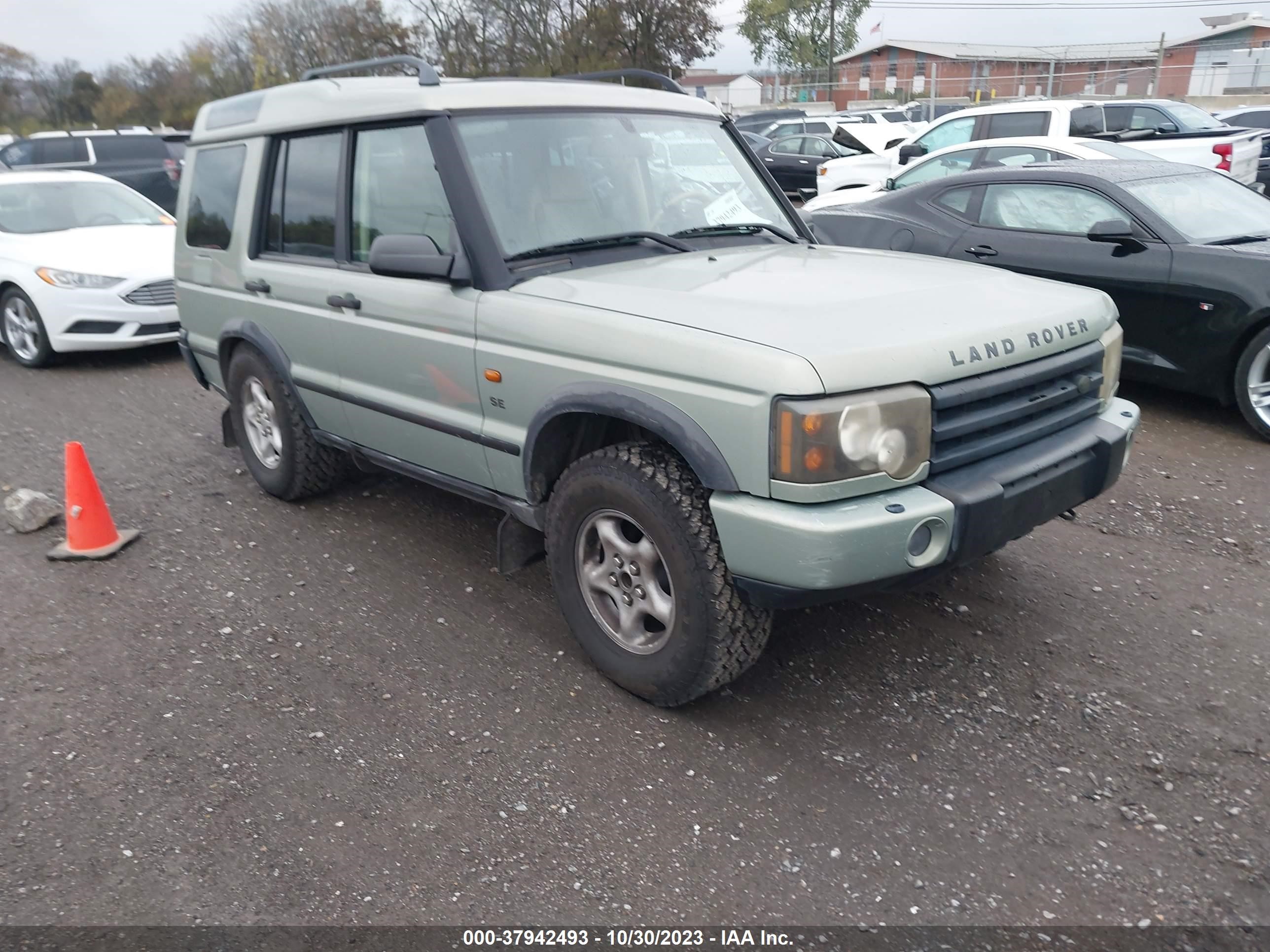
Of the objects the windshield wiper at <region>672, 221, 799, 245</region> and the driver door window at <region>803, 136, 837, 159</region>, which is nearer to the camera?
the windshield wiper at <region>672, 221, 799, 245</region>

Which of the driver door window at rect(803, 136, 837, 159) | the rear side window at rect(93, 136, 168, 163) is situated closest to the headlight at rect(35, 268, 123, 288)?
the rear side window at rect(93, 136, 168, 163)

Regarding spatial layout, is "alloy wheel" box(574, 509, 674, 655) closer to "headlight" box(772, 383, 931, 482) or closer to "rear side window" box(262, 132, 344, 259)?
"headlight" box(772, 383, 931, 482)

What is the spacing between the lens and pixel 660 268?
3.63 m

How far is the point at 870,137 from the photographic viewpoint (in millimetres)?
18234

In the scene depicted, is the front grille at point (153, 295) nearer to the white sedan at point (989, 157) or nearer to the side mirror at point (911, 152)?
the white sedan at point (989, 157)

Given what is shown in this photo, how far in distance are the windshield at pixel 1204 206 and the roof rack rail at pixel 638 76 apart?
10.8 feet

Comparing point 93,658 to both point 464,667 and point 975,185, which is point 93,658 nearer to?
point 464,667

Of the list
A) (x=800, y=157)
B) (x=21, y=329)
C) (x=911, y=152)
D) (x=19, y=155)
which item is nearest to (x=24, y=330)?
(x=21, y=329)

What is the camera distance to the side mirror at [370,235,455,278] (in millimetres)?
3506

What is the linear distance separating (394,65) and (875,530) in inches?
121

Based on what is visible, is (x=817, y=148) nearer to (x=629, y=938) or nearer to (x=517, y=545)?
(x=517, y=545)

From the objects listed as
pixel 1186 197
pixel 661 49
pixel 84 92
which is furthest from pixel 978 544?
pixel 84 92

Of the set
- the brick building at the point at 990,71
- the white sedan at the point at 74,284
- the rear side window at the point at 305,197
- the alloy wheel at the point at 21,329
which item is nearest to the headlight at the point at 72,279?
the white sedan at the point at 74,284

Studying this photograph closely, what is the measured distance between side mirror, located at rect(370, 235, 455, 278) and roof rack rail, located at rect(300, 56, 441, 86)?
66 centimetres
